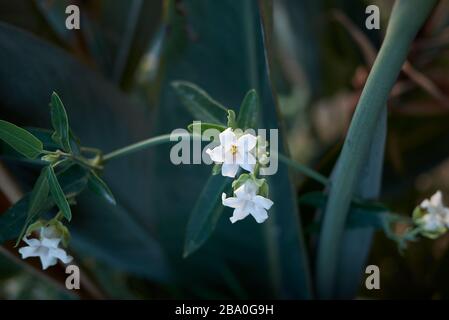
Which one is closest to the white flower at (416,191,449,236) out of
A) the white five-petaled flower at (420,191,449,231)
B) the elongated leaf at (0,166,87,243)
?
the white five-petaled flower at (420,191,449,231)

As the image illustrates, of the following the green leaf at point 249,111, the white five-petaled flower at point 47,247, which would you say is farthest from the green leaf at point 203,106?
the white five-petaled flower at point 47,247

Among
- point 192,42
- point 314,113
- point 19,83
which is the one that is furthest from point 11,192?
point 314,113

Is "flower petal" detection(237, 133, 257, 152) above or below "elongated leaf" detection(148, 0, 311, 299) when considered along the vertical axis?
below

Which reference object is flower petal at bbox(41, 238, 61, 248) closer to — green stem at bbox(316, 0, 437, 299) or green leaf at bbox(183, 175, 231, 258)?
green leaf at bbox(183, 175, 231, 258)

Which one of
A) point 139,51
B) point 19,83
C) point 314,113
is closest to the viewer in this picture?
point 19,83

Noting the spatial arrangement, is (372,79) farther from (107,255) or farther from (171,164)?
(107,255)

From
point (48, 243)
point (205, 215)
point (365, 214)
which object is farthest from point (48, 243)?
point (365, 214)

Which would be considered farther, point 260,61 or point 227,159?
point 260,61

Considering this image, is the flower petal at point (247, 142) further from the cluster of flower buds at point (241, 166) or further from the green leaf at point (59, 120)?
the green leaf at point (59, 120)
